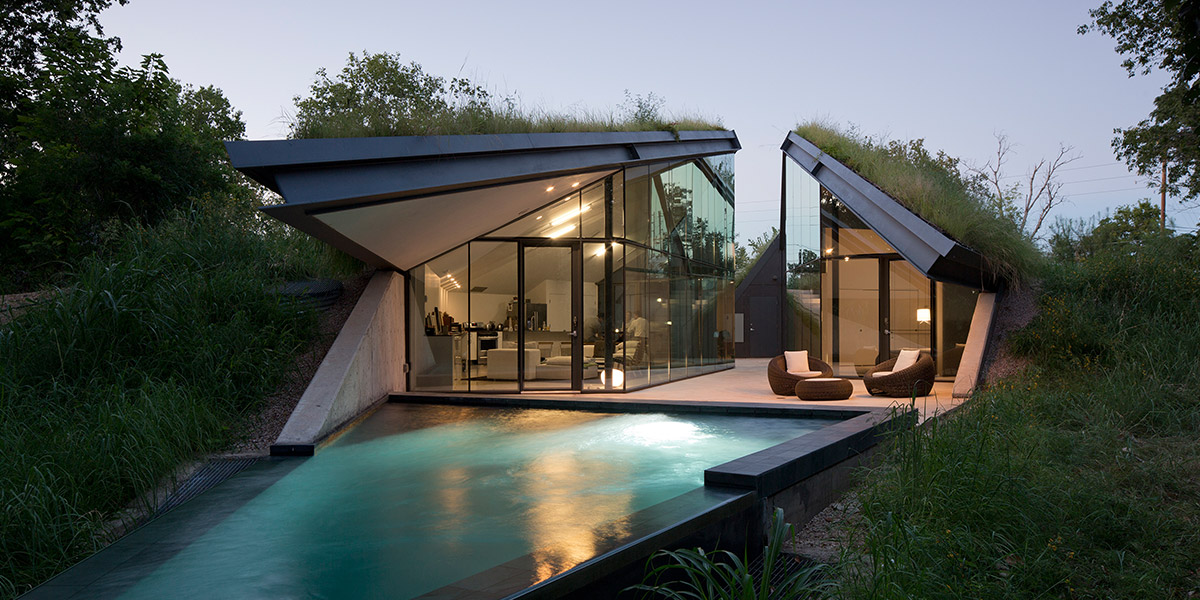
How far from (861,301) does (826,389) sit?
12.5ft

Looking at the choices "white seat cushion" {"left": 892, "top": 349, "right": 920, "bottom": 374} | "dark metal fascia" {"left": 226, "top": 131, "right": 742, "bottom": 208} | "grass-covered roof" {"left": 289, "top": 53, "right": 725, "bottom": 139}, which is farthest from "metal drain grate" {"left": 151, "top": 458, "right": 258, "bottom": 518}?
"white seat cushion" {"left": 892, "top": 349, "right": 920, "bottom": 374}

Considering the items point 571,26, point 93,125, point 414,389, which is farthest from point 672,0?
point 93,125

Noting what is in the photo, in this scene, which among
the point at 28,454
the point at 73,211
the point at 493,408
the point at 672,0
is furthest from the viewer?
the point at 672,0

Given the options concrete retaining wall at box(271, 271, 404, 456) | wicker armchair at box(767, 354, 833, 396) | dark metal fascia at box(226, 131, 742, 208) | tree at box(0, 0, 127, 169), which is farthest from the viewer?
tree at box(0, 0, 127, 169)

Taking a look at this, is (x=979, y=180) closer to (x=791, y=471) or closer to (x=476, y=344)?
(x=476, y=344)

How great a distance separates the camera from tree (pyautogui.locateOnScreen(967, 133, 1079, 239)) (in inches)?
906

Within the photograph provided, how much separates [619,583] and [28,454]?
4.15m

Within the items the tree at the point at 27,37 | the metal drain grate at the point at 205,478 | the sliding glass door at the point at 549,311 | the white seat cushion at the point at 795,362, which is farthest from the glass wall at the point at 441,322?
the tree at the point at 27,37


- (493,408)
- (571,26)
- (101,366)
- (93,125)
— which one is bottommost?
(493,408)

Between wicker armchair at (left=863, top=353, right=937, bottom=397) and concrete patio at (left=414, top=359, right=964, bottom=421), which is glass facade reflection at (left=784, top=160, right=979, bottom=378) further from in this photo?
wicker armchair at (left=863, top=353, right=937, bottom=397)

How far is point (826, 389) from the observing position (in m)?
9.74

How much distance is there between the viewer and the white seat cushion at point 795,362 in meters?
10.9

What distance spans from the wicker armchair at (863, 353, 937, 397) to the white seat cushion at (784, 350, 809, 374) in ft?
3.35

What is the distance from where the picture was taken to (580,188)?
36.4 feet
